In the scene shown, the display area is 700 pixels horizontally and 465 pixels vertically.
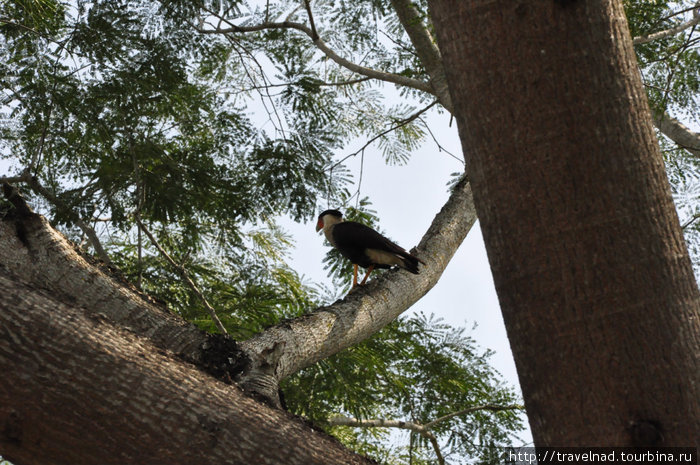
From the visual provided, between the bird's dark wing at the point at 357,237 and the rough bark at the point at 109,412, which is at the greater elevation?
the bird's dark wing at the point at 357,237

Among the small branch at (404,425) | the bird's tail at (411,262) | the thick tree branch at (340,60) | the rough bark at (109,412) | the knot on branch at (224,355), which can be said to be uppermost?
the thick tree branch at (340,60)

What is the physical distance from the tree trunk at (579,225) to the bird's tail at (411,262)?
8.42 feet

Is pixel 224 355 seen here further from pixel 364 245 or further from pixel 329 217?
pixel 329 217

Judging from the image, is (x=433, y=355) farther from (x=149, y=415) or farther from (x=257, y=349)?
(x=149, y=415)

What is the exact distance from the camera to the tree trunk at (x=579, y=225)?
46.6 inches

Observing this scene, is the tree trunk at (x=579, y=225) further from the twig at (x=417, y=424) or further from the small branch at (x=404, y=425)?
the small branch at (x=404, y=425)

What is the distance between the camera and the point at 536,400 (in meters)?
1.24

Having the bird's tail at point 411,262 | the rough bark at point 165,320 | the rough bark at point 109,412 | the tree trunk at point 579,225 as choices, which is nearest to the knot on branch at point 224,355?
the rough bark at point 165,320

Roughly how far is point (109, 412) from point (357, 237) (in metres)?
3.16

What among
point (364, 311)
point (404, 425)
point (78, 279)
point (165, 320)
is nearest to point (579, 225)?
point (165, 320)

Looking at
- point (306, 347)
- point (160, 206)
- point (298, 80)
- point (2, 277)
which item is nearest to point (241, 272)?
point (160, 206)

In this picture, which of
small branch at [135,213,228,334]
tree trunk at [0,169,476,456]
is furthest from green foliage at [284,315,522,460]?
tree trunk at [0,169,476,456]

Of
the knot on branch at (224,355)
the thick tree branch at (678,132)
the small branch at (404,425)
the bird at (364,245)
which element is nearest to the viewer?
the knot on branch at (224,355)

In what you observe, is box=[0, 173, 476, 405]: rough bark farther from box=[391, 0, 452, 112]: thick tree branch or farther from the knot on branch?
box=[391, 0, 452, 112]: thick tree branch
